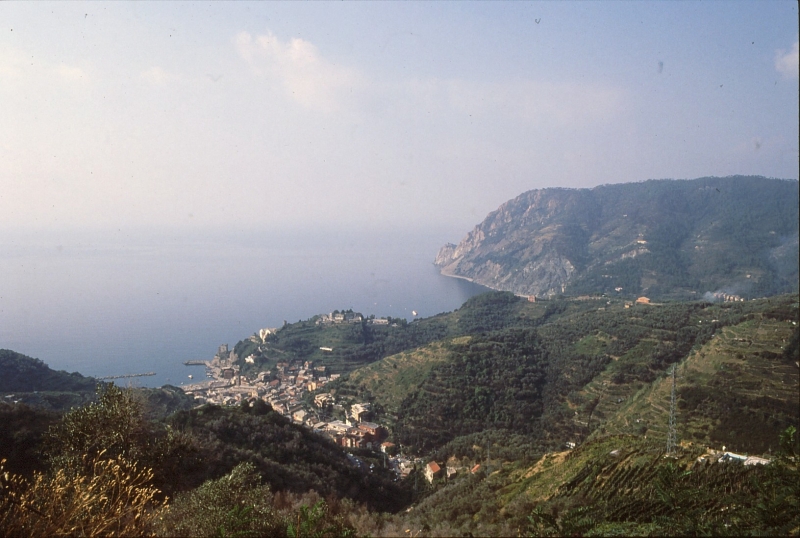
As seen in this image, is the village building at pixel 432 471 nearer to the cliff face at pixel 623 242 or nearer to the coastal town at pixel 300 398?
the coastal town at pixel 300 398

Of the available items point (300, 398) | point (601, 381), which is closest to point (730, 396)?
point (601, 381)

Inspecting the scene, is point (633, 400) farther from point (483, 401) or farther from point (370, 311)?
point (370, 311)

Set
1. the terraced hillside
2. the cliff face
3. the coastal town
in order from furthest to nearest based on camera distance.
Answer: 1. the cliff face
2. the coastal town
3. the terraced hillside

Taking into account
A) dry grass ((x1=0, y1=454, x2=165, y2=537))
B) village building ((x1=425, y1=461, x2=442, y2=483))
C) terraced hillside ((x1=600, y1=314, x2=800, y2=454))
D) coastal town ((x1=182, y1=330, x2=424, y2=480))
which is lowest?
coastal town ((x1=182, y1=330, x2=424, y2=480))

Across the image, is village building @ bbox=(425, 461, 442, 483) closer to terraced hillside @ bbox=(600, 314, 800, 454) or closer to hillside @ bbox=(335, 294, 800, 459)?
hillside @ bbox=(335, 294, 800, 459)

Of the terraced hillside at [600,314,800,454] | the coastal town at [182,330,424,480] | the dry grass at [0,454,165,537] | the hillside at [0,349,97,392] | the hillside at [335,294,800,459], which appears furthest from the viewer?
the coastal town at [182,330,424,480]

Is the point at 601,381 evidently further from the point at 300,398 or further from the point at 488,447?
the point at 300,398

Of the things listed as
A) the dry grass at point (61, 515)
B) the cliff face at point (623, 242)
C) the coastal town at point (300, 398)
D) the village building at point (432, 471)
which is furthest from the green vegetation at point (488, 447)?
the cliff face at point (623, 242)

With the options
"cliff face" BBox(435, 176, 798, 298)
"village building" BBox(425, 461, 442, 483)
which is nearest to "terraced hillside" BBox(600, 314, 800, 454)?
"village building" BBox(425, 461, 442, 483)
